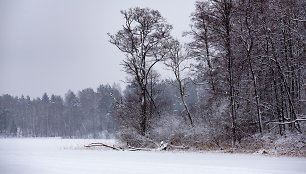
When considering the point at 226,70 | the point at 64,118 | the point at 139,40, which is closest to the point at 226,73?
the point at 226,70

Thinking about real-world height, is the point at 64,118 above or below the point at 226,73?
below

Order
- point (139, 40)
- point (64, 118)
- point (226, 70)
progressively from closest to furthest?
point (226, 70) → point (139, 40) → point (64, 118)

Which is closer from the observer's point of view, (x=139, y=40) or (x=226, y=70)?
(x=226, y=70)

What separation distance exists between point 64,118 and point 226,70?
72039 millimetres

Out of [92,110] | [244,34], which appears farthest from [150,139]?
[92,110]

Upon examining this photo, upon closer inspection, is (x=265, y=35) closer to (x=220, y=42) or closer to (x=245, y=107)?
(x=220, y=42)

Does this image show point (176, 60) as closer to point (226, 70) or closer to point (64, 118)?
point (226, 70)

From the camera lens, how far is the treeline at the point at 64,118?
79125 mm

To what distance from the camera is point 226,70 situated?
20.6 meters

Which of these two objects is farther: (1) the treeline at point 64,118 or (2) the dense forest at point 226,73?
(1) the treeline at point 64,118

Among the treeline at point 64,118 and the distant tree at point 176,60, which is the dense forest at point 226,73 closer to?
the distant tree at point 176,60

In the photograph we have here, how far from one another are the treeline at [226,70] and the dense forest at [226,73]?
0.07 m

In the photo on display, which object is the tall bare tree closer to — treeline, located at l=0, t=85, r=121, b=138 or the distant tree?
the distant tree

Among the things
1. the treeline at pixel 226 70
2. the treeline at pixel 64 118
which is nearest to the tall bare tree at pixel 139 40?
the treeline at pixel 226 70
